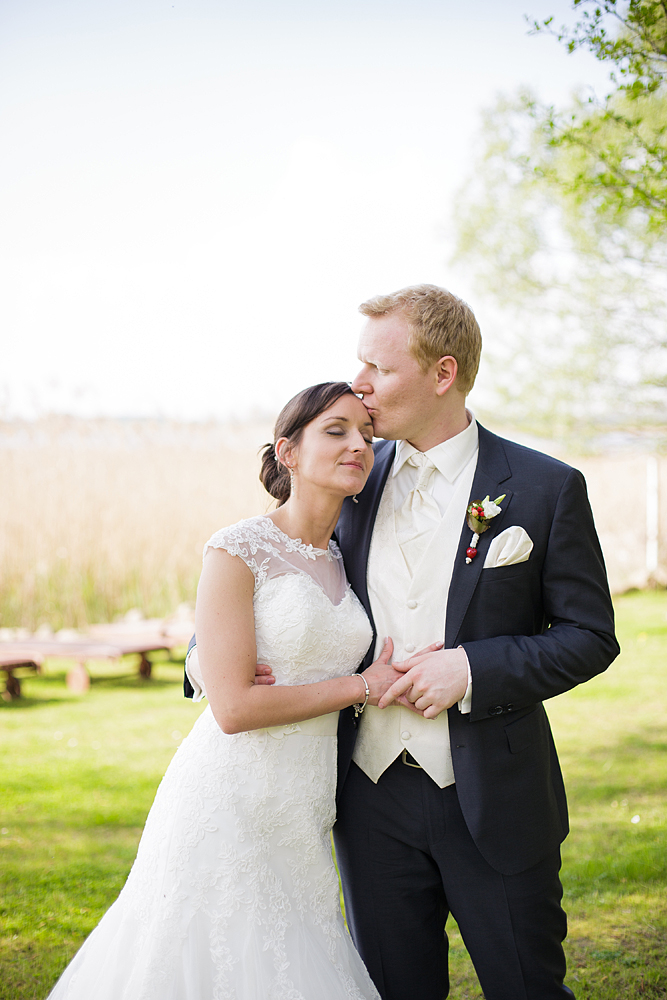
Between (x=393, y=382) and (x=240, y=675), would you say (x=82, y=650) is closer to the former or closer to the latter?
(x=240, y=675)

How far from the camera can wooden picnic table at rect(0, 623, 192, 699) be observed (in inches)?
281

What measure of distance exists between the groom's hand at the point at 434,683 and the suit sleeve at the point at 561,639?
0.12 ft

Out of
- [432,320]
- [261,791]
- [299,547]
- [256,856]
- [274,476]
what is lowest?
[256,856]

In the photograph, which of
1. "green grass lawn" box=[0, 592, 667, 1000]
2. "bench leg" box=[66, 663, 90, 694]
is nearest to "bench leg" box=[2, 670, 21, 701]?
"green grass lawn" box=[0, 592, 667, 1000]

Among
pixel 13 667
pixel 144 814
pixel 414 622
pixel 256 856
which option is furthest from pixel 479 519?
pixel 13 667

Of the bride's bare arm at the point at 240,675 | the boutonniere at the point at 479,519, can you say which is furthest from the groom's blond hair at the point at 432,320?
the bride's bare arm at the point at 240,675

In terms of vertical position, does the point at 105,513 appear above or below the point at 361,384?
below

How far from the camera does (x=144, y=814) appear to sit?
4.98m

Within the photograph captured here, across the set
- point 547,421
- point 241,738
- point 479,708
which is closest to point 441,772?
point 479,708

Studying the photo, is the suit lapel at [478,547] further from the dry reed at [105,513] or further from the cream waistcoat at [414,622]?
the dry reed at [105,513]

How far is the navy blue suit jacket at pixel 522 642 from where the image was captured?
84.7 inches

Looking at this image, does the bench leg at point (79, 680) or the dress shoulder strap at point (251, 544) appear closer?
the dress shoulder strap at point (251, 544)

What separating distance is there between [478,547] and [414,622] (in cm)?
28

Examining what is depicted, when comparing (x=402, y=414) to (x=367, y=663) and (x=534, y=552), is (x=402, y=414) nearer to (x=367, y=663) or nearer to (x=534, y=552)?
(x=534, y=552)
